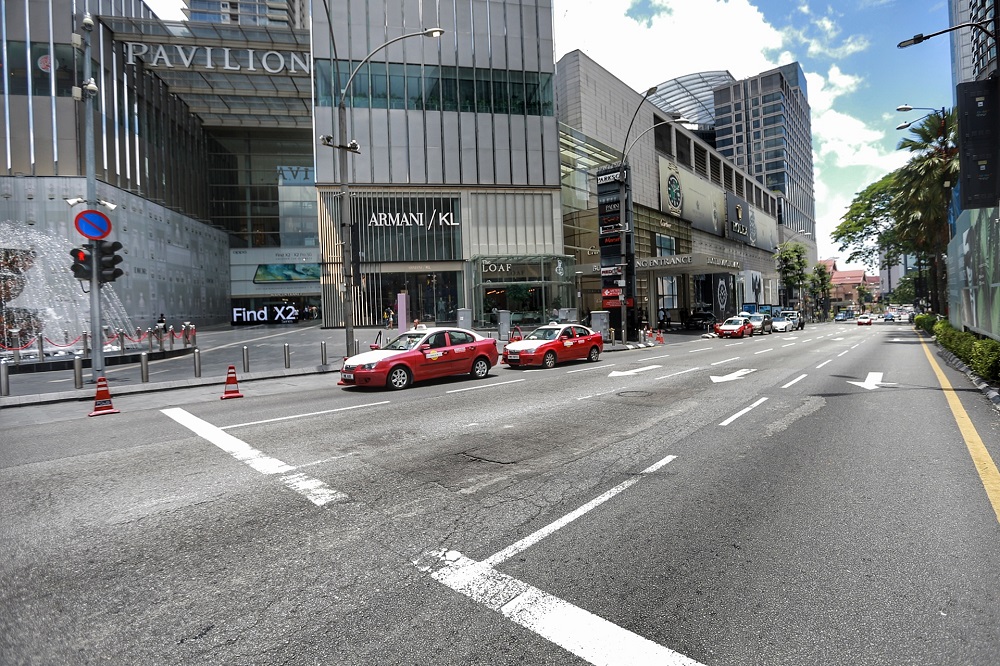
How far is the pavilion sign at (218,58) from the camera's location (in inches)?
1476

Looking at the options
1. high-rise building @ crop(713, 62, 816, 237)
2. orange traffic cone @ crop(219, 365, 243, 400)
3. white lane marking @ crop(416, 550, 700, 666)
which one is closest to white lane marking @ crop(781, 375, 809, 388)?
white lane marking @ crop(416, 550, 700, 666)

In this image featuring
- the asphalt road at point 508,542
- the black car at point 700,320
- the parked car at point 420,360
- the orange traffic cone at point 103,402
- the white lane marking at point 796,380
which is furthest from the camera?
the black car at point 700,320

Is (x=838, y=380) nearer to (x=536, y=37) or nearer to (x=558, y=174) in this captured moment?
(x=558, y=174)

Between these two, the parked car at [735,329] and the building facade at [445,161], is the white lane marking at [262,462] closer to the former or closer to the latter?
the building facade at [445,161]

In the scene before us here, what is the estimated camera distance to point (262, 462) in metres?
6.29

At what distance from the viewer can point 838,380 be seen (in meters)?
13.0

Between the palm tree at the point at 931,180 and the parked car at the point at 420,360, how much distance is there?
1145 inches

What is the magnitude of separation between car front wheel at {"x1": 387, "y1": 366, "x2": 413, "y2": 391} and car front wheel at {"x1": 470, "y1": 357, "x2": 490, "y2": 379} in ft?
7.08

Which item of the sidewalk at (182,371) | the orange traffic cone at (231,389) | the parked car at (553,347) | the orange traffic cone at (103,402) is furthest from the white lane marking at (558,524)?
the sidewalk at (182,371)

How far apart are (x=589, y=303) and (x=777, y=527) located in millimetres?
46152

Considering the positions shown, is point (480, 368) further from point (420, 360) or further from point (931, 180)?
point (931, 180)

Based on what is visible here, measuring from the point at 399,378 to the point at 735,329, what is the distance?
96.6 ft

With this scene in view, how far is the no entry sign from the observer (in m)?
13.7

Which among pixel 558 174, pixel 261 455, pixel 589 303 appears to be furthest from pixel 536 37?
pixel 261 455
